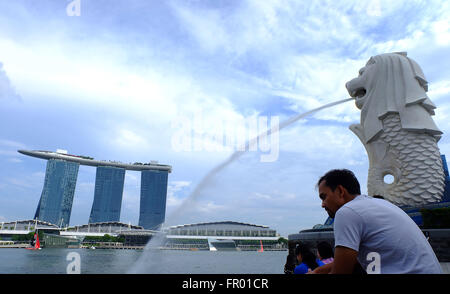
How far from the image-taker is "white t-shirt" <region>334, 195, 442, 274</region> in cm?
144

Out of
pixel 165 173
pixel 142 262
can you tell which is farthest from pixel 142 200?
pixel 142 262

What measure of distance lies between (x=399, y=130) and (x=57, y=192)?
11295cm

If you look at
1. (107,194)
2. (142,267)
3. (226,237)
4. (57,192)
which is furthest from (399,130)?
(107,194)

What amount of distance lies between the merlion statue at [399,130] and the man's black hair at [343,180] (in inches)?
574

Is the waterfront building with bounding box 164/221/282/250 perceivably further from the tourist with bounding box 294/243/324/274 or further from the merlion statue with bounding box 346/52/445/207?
the tourist with bounding box 294/243/324/274

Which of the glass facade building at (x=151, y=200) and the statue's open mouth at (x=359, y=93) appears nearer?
the statue's open mouth at (x=359, y=93)

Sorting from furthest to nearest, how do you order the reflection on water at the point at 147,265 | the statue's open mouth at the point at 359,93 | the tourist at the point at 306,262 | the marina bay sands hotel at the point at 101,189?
the marina bay sands hotel at the point at 101,189 < the statue's open mouth at the point at 359,93 < the reflection on water at the point at 147,265 < the tourist at the point at 306,262

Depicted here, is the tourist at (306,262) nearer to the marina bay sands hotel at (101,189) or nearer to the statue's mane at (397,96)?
the statue's mane at (397,96)

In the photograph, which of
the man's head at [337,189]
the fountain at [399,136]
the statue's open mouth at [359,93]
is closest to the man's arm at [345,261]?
the man's head at [337,189]

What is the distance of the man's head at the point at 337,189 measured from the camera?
1749 mm

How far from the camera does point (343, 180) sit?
1.78 m

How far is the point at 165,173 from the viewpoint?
4318 inches

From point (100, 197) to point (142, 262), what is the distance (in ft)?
389
